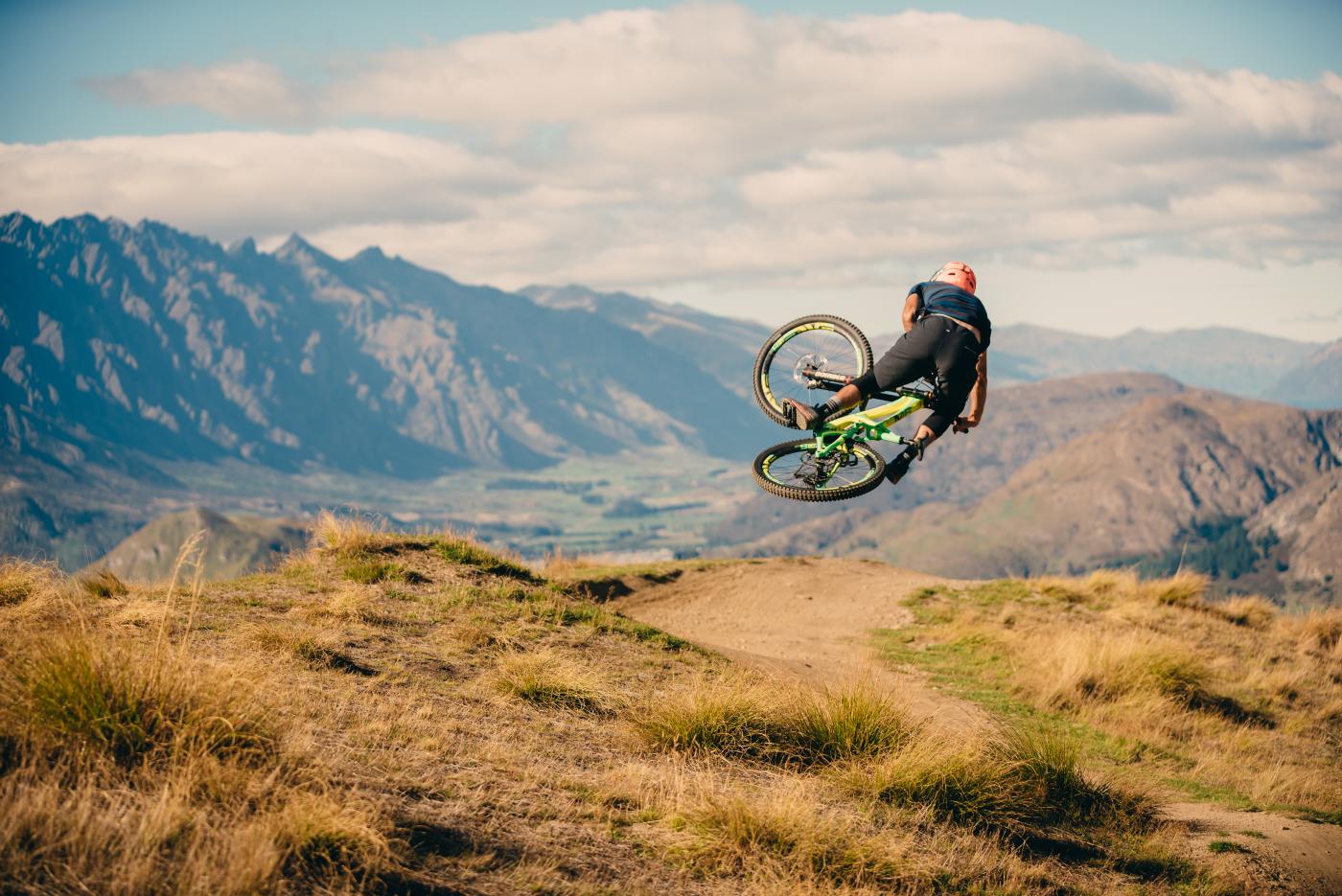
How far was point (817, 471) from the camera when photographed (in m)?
13.5

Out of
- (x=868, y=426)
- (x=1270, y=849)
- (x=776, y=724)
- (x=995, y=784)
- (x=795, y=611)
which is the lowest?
(x=795, y=611)

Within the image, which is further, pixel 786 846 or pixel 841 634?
pixel 841 634

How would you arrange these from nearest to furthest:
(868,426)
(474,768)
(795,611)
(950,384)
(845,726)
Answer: (474,768)
(845,726)
(950,384)
(868,426)
(795,611)

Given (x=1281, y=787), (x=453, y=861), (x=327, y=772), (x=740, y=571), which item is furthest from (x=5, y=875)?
→ (x=740, y=571)

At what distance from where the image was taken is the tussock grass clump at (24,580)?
11.9 metres

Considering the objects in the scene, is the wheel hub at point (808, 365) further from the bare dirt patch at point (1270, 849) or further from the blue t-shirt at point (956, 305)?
the bare dirt patch at point (1270, 849)

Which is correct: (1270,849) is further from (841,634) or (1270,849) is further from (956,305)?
(841,634)

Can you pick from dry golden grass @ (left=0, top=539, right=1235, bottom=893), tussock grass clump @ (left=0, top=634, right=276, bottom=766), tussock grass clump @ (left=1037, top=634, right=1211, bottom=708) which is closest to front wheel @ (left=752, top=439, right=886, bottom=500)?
dry golden grass @ (left=0, top=539, right=1235, bottom=893)

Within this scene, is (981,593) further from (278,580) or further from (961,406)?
(278,580)

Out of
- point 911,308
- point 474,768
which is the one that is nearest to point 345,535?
point 474,768

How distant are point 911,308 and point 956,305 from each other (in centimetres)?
70

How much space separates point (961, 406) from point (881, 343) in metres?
2.36

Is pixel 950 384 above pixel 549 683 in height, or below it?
above

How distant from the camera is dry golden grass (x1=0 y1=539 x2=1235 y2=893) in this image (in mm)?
6691
